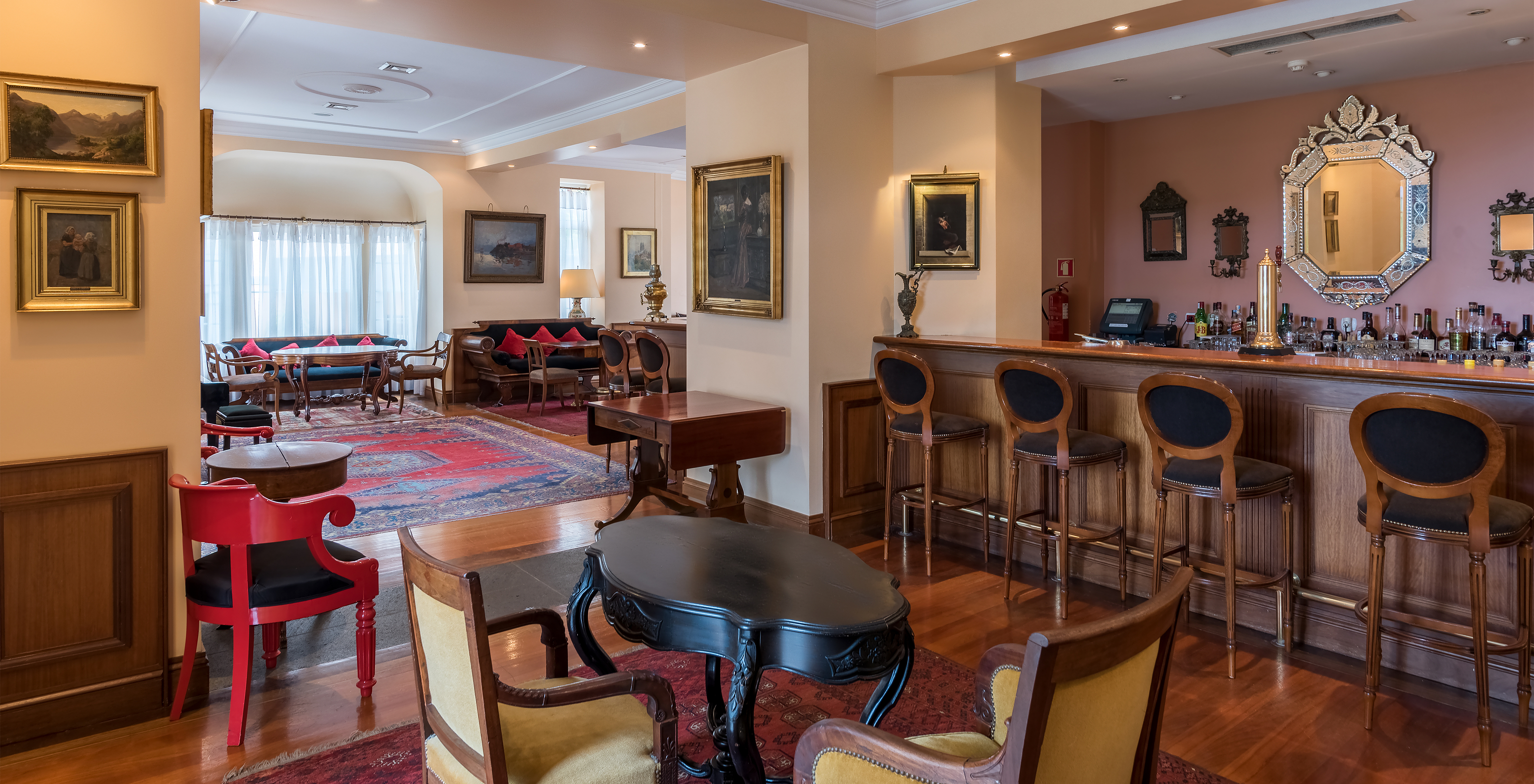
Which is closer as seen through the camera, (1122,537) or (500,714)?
(500,714)

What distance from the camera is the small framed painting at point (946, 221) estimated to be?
18.0 ft

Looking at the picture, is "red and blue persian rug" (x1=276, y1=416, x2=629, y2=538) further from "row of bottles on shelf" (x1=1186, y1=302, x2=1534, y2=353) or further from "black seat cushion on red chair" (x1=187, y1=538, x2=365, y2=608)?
"row of bottles on shelf" (x1=1186, y1=302, x2=1534, y2=353)

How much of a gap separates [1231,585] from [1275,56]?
140 inches

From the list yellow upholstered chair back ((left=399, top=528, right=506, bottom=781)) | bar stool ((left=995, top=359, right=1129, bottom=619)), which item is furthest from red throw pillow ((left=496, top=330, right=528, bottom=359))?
yellow upholstered chair back ((left=399, top=528, right=506, bottom=781))

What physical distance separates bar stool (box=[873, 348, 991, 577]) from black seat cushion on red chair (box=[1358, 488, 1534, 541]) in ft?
6.07

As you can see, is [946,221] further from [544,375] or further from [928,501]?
[544,375]

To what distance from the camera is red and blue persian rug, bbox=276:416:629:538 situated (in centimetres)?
588

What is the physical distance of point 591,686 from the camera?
6.15 ft

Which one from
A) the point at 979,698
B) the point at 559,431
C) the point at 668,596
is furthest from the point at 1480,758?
the point at 559,431

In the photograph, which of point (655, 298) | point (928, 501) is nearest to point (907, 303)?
point (928, 501)

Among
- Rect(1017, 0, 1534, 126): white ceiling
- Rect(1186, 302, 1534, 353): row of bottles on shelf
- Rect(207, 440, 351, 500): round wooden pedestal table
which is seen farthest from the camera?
Rect(1186, 302, 1534, 353): row of bottles on shelf

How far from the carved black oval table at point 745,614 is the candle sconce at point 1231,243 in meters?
5.50

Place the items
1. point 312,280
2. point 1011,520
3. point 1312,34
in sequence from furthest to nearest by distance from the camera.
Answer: point 312,280 → point 1312,34 → point 1011,520

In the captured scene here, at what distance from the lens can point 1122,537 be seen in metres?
4.10
